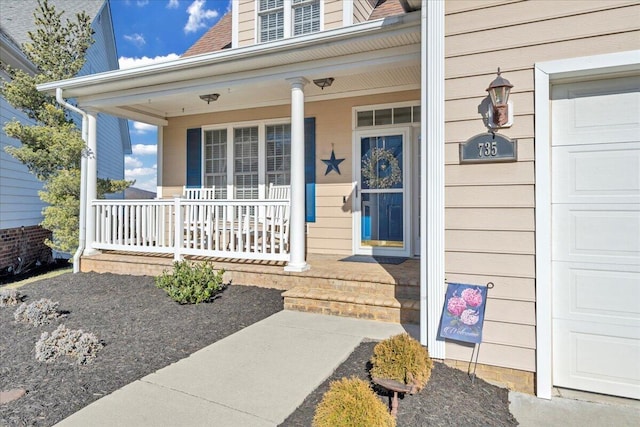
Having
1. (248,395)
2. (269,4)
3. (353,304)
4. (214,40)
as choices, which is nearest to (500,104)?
(353,304)

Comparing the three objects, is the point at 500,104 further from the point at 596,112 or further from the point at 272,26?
the point at 272,26

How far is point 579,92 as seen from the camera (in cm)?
248

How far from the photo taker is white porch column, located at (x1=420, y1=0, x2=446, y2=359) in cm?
272

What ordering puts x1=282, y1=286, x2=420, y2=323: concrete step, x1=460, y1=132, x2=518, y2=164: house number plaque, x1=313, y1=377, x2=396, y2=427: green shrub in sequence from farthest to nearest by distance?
x1=282, y1=286, x2=420, y2=323: concrete step → x1=460, y1=132, x2=518, y2=164: house number plaque → x1=313, y1=377, x2=396, y2=427: green shrub

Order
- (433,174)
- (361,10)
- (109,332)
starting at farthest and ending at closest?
(361,10), (109,332), (433,174)

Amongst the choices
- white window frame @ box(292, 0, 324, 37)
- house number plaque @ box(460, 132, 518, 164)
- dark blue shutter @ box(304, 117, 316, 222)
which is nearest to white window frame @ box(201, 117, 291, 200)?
dark blue shutter @ box(304, 117, 316, 222)

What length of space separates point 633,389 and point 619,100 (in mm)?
1742

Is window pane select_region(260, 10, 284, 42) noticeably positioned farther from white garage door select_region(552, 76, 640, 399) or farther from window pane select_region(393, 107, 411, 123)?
white garage door select_region(552, 76, 640, 399)

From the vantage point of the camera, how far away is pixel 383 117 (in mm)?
5695

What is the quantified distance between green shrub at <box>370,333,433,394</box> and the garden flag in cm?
42

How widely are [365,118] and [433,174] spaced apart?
10.8ft

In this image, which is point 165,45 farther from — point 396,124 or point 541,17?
point 541,17

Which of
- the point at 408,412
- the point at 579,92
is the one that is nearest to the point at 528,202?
the point at 579,92

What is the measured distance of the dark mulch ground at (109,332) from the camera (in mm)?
2303
